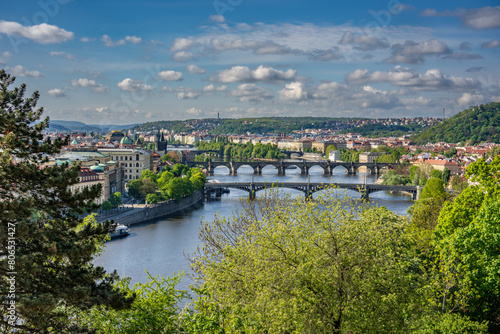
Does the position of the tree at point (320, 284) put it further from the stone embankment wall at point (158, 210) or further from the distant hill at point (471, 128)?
the distant hill at point (471, 128)

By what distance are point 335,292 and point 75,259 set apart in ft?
10.9

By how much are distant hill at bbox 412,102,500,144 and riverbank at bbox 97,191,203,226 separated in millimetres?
87914

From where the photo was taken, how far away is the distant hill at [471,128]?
119500mm

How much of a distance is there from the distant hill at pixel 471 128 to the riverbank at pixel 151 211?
87914 millimetres


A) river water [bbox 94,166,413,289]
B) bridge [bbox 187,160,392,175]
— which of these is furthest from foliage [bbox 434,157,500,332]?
bridge [bbox 187,160,392,175]

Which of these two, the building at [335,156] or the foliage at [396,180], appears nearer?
the foliage at [396,180]

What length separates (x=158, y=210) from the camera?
36969 mm

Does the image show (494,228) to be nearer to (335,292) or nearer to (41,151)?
(335,292)

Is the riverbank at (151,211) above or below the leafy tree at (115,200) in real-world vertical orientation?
below

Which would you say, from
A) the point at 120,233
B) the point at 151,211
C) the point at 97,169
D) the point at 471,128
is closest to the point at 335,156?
the point at 471,128

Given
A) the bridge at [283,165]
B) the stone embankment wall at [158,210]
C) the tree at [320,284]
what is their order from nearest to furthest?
the tree at [320,284] → the stone embankment wall at [158,210] → the bridge at [283,165]

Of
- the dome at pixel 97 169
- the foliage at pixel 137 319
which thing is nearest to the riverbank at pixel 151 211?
the dome at pixel 97 169

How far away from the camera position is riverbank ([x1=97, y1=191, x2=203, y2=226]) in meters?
32.6

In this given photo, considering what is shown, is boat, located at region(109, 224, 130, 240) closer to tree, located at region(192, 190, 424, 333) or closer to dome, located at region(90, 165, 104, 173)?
dome, located at region(90, 165, 104, 173)
